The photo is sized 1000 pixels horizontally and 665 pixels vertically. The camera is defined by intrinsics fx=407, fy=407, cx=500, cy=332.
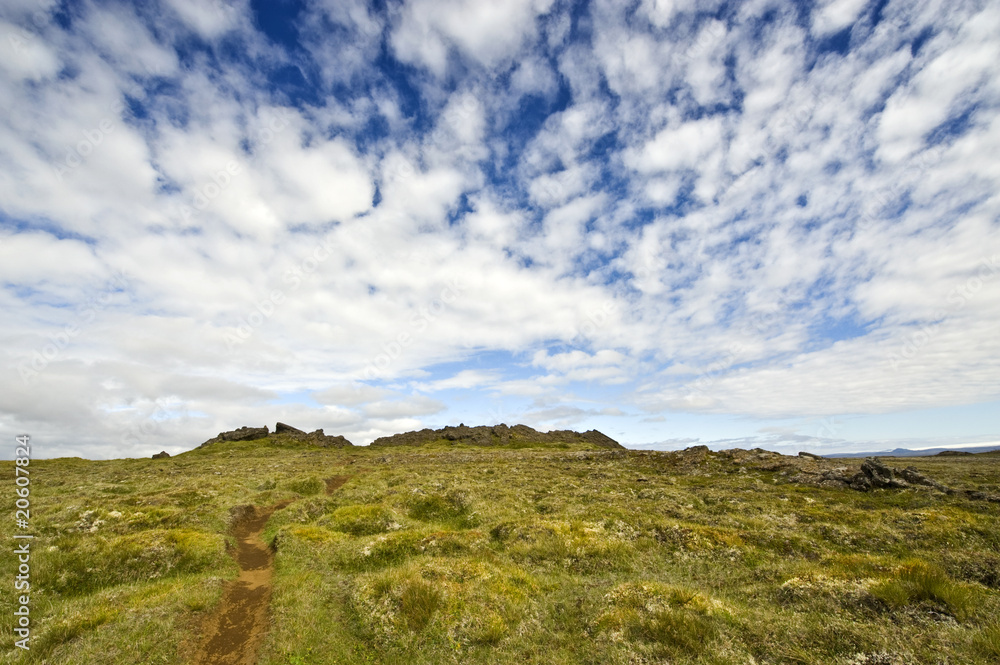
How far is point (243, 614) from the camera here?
1677 centimetres

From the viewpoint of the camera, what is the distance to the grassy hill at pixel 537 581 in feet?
39.0

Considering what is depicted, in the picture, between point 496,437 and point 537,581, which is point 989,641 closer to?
point 537,581

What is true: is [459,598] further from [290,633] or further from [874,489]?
[874,489]

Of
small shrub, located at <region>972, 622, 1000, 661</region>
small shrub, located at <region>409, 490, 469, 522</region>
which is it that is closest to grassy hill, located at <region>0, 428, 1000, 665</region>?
small shrub, located at <region>972, 622, 1000, 661</region>

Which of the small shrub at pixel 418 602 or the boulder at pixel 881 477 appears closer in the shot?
the small shrub at pixel 418 602

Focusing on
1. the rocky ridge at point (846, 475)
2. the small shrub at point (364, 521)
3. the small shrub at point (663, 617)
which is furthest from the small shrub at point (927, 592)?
the rocky ridge at point (846, 475)

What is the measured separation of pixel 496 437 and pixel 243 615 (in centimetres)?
15900

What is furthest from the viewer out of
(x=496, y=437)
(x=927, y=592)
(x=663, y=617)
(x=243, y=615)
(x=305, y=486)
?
(x=496, y=437)

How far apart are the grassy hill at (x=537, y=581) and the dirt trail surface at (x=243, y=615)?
0.36 metres

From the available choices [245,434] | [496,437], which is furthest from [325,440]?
[496,437]

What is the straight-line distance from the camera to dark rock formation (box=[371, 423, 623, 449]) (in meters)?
165

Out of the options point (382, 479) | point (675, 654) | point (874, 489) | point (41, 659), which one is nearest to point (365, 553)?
point (41, 659)

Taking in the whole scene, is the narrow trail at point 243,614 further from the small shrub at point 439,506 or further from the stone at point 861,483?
the stone at point 861,483

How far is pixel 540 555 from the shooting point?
67.6 feet
